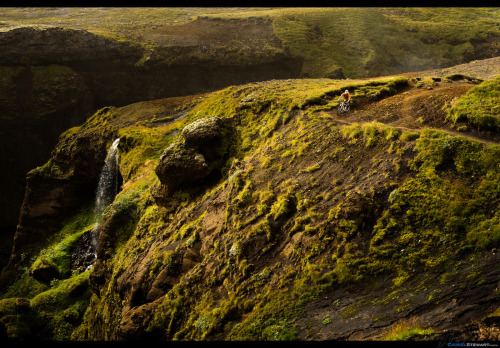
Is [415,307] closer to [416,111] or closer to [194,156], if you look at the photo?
[416,111]

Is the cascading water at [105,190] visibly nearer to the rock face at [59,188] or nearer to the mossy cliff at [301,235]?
the rock face at [59,188]

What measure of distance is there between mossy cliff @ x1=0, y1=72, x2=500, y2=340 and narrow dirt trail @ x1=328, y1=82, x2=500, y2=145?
160 mm

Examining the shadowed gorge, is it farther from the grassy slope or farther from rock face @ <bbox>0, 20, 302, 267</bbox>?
the grassy slope

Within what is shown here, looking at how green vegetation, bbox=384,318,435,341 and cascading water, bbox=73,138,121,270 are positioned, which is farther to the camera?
cascading water, bbox=73,138,121,270

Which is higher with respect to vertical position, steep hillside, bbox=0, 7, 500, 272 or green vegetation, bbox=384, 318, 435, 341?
steep hillside, bbox=0, 7, 500, 272

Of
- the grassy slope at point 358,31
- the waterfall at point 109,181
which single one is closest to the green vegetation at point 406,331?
the waterfall at point 109,181

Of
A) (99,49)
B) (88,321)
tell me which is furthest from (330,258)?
(99,49)

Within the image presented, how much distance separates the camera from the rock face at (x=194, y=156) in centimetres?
1677

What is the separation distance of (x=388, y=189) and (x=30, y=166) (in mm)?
49590

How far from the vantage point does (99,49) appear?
144 feet

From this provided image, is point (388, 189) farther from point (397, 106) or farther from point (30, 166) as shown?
point (30, 166)

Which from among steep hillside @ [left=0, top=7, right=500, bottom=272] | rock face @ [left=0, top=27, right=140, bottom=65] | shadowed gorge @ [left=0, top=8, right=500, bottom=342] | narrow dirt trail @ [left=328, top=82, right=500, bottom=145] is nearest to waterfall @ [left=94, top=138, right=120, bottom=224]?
shadowed gorge @ [left=0, top=8, right=500, bottom=342]

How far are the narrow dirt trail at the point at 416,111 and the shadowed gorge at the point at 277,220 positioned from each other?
3.5 inches

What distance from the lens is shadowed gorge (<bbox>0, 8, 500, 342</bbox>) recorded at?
8.77 metres
